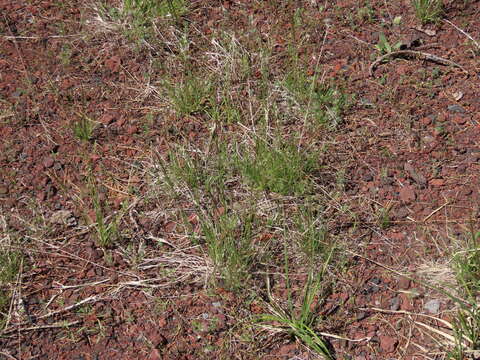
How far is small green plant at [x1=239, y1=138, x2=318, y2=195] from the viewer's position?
3.04 metres

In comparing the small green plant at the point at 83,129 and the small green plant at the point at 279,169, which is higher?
the small green plant at the point at 279,169

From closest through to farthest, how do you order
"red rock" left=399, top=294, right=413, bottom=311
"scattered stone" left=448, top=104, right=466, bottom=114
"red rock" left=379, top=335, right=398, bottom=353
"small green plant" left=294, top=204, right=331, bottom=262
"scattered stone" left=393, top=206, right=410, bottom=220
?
1. "red rock" left=379, top=335, right=398, bottom=353
2. "red rock" left=399, top=294, right=413, bottom=311
3. "small green plant" left=294, top=204, right=331, bottom=262
4. "scattered stone" left=393, top=206, right=410, bottom=220
5. "scattered stone" left=448, top=104, right=466, bottom=114

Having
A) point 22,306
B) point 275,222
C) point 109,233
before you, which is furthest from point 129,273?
point 275,222

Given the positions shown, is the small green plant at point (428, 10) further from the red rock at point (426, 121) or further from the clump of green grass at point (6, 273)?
the clump of green grass at point (6, 273)

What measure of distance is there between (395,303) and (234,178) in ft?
3.06

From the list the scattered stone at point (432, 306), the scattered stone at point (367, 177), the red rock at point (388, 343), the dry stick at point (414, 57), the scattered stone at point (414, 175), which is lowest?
the red rock at point (388, 343)

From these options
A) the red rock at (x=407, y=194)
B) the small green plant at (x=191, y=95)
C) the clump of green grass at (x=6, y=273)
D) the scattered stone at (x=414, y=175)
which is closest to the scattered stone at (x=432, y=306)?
the red rock at (x=407, y=194)

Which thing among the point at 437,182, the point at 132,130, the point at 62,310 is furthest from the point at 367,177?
the point at 62,310

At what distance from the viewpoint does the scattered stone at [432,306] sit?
A: 8.84ft

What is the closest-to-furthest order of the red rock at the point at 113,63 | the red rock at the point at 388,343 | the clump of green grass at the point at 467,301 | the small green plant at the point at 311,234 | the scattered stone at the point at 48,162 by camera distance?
the clump of green grass at the point at 467,301, the red rock at the point at 388,343, the small green plant at the point at 311,234, the scattered stone at the point at 48,162, the red rock at the point at 113,63

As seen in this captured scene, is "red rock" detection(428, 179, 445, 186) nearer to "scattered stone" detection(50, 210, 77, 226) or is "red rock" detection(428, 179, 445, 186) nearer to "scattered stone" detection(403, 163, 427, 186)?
"scattered stone" detection(403, 163, 427, 186)

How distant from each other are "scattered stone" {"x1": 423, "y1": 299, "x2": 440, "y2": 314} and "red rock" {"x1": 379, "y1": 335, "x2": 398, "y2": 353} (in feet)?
0.64

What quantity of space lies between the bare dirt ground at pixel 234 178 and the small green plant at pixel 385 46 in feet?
0.04

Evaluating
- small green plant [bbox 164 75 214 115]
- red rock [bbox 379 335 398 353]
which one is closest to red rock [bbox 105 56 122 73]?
small green plant [bbox 164 75 214 115]
